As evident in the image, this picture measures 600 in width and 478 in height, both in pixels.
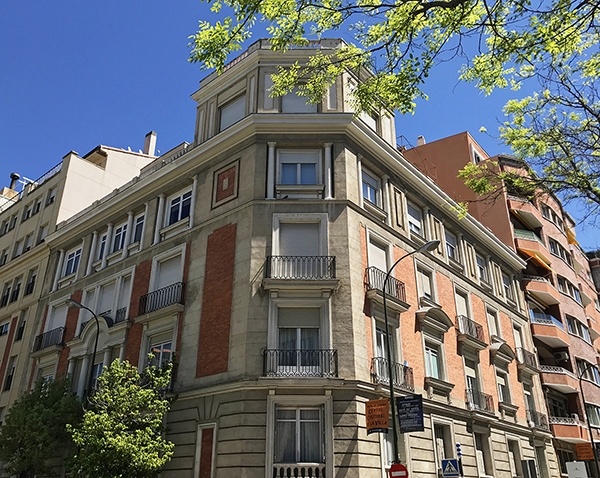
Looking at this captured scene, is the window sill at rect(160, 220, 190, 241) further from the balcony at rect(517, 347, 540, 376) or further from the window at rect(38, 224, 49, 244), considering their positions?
the balcony at rect(517, 347, 540, 376)

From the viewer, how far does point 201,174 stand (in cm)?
2270

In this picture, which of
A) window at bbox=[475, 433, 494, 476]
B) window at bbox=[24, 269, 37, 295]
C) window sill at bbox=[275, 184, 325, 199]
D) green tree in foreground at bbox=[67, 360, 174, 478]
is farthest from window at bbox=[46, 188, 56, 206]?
window at bbox=[475, 433, 494, 476]

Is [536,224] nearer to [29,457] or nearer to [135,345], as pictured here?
[135,345]

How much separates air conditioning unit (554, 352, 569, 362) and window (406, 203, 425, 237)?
13.9m

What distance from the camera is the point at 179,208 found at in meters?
23.2

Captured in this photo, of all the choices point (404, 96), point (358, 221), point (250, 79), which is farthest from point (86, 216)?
point (404, 96)

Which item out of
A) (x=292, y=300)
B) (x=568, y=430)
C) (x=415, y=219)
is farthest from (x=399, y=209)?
(x=568, y=430)

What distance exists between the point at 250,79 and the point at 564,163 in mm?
14053

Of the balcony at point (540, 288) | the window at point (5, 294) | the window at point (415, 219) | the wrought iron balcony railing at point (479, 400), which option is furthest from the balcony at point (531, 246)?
the window at point (5, 294)

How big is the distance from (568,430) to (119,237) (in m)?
25.3

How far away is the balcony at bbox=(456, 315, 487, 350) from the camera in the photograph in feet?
77.3

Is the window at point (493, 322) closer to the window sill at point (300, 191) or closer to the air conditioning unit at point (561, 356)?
the air conditioning unit at point (561, 356)

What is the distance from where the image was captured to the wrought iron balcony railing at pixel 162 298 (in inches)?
803

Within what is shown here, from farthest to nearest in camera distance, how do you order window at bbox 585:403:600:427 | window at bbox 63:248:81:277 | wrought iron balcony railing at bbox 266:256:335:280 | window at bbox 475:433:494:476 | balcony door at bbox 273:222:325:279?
1. window at bbox 585:403:600:427
2. window at bbox 63:248:81:277
3. window at bbox 475:433:494:476
4. balcony door at bbox 273:222:325:279
5. wrought iron balcony railing at bbox 266:256:335:280
